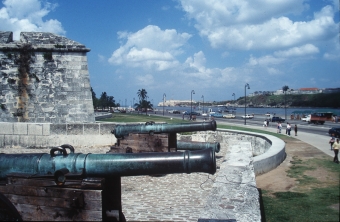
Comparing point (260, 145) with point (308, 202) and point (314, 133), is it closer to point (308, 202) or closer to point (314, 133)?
point (308, 202)

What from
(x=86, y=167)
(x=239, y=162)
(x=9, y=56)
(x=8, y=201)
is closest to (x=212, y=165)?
(x=86, y=167)

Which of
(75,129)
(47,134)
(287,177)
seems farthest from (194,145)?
(47,134)

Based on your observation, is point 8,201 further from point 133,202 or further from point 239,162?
point 239,162

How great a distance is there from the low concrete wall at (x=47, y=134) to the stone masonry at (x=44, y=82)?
1.91 metres

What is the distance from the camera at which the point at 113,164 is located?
3.05m

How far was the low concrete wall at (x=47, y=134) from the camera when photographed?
10.6 meters

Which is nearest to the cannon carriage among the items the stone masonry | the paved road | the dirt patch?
the dirt patch

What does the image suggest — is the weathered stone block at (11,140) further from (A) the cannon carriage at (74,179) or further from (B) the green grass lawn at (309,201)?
(B) the green grass lawn at (309,201)

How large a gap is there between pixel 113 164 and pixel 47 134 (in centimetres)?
841

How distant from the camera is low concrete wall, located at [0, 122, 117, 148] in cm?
1059

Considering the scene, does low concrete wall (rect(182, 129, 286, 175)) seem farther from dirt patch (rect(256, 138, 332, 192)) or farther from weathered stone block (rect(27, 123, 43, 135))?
weathered stone block (rect(27, 123, 43, 135))

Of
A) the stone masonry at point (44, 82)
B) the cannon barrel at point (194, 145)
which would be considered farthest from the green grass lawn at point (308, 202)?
the stone masonry at point (44, 82)

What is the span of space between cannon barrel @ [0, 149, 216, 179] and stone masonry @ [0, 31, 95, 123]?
32.3 ft

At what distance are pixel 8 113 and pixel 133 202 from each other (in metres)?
9.48
